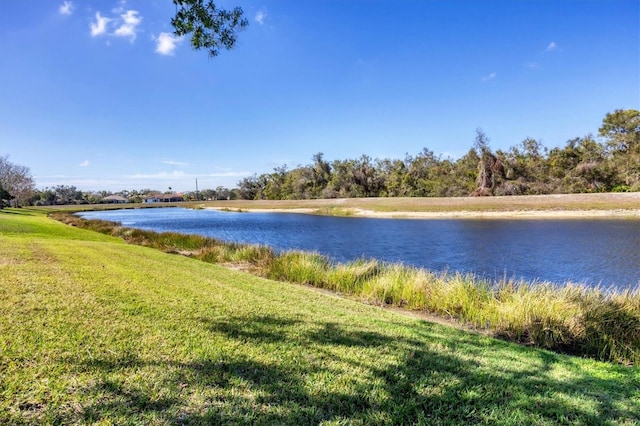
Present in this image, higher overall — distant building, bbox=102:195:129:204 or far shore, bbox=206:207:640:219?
distant building, bbox=102:195:129:204

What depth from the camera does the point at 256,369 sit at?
3.67 m

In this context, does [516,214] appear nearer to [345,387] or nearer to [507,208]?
[507,208]

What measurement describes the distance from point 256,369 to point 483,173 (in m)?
70.0

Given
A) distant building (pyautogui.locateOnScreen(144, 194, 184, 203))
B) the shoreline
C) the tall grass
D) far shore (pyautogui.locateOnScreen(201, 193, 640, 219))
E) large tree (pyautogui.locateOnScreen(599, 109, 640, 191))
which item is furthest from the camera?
distant building (pyautogui.locateOnScreen(144, 194, 184, 203))

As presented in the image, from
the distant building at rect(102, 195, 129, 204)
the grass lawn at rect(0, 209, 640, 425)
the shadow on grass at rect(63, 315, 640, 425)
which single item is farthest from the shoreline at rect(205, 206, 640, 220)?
the distant building at rect(102, 195, 129, 204)

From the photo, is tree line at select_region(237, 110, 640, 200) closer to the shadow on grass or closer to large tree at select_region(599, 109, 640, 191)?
large tree at select_region(599, 109, 640, 191)

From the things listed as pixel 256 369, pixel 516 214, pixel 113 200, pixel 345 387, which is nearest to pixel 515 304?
pixel 345 387

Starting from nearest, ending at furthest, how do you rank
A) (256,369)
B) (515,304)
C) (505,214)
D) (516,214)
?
(256,369)
(515,304)
(516,214)
(505,214)

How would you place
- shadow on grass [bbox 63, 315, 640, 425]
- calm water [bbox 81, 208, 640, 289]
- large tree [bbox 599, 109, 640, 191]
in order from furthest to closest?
large tree [bbox 599, 109, 640, 191] → calm water [bbox 81, 208, 640, 289] → shadow on grass [bbox 63, 315, 640, 425]

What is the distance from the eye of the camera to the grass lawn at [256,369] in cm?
297

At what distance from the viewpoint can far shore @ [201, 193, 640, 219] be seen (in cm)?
3862

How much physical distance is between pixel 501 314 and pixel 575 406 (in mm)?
4452

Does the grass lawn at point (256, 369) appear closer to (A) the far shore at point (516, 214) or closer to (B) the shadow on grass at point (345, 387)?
(B) the shadow on grass at point (345, 387)

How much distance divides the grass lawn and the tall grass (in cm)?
180
